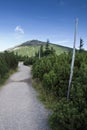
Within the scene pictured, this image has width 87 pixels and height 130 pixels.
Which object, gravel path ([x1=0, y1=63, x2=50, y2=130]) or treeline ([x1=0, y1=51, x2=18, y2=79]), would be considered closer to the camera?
gravel path ([x1=0, y1=63, x2=50, y2=130])

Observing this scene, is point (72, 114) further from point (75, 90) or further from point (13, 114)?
point (13, 114)

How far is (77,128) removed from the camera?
819 centimetres

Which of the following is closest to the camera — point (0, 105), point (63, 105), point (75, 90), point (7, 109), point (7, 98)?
point (63, 105)

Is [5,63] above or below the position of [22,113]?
above

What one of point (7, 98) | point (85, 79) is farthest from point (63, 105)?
point (7, 98)

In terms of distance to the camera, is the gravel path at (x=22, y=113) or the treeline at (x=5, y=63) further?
the treeline at (x=5, y=63)

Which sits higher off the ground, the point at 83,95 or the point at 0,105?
the point at 83,95

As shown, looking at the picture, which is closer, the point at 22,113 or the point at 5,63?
the point at 22,113

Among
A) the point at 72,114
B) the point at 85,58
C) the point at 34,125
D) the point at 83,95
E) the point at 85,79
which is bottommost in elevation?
the point at 34,125

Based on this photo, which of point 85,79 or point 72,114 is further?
point 85,79

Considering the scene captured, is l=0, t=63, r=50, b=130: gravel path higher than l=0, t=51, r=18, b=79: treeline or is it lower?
lower

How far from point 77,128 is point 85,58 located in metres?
8.11

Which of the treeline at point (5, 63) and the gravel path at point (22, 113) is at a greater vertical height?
the treeline at point (5, 63)

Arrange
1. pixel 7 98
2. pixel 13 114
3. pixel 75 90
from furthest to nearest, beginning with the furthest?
1. pixel 7 98
2. pixel 13 114
3. pixel 75 90
